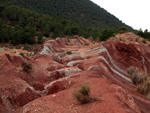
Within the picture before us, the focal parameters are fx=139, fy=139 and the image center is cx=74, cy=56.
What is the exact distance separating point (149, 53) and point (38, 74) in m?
11.4

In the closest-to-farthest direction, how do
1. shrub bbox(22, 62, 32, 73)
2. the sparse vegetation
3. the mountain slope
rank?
shrub bbox(22, 62, 32, 73)
the sparse vegetation
the mountain slope

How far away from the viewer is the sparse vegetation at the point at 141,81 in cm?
841

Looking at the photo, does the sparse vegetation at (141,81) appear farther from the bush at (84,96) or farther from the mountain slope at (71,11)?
the mountain slope at (71,11)

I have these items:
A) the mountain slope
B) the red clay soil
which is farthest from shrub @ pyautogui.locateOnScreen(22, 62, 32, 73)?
the mountain slope

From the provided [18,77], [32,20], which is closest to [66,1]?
[32,20]

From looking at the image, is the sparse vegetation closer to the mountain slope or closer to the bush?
the bush

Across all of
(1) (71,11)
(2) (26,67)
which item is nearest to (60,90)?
(2) (26,67)

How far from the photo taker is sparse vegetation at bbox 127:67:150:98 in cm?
841

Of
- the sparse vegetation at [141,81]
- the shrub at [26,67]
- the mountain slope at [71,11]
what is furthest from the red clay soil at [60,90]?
the mountain slope at [71,11]

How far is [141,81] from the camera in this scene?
10406mm

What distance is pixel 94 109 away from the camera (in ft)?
12.3

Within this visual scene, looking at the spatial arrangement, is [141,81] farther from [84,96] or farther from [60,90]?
[84,96]

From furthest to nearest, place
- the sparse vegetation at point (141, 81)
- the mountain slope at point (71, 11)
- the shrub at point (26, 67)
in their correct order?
the mountain slope at point (71, 11)
the sparse vegetation at point (141, 81)
the shrub at point (26, 67)

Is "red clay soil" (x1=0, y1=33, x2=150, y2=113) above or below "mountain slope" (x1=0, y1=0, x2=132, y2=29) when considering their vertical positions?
below
